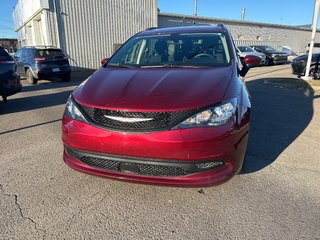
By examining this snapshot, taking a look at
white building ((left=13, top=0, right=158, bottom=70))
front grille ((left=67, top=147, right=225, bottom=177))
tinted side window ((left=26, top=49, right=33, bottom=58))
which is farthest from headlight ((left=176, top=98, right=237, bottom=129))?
white building ((left=13, top=0, right=158, bottom=70))

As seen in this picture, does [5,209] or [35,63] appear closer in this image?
[5,209]

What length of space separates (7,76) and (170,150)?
5569 millimetres

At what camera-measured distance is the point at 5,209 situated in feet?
8.48

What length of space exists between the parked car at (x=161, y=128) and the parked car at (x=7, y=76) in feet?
14.0

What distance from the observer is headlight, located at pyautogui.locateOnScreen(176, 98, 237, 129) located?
2.31 meters

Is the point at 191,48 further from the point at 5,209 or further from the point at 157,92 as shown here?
the point at 5,209

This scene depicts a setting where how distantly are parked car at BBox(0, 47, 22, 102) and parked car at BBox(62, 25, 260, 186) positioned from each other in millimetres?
4271

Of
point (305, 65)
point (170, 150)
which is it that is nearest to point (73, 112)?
point (170, 150)

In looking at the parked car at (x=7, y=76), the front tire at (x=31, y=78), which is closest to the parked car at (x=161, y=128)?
the parked car at (x=7, y=76)

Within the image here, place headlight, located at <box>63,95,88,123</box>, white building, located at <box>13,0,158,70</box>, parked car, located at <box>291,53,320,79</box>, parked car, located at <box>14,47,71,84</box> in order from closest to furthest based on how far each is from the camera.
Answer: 1. headlight, located at <box>63,95,88,123</box>
2. parked car, located at <box>14,47,71,84</box>
3. parked car, located at <box>291,53,320,79</box>
4. white building, located at <box>13,0,158,70</box>

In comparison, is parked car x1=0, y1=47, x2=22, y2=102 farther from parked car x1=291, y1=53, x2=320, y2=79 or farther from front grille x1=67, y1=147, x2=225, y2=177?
parked car x1=291, y1=53, x2=320, y2=79

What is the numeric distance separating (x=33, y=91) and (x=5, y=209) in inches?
320

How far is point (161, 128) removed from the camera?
2291mm

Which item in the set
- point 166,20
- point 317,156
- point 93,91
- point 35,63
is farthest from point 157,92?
point 166,20
